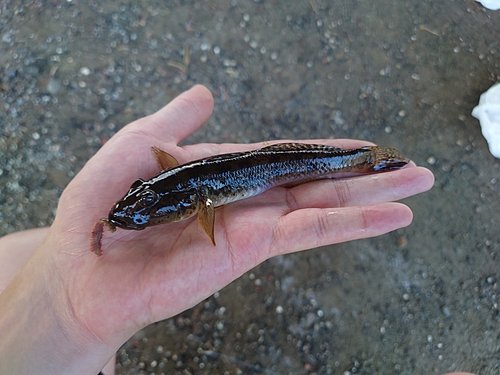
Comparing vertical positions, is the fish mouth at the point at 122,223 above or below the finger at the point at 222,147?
above

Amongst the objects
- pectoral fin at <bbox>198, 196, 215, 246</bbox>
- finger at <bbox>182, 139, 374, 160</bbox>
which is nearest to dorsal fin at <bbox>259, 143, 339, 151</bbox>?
finger at <bbox>182, 139, 374, 160</bbox>

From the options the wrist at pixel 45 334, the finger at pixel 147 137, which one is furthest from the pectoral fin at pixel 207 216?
the wrist at pixel 45 334

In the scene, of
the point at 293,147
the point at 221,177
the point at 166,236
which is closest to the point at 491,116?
the point at 293,147

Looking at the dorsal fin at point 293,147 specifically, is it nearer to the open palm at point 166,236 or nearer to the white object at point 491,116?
the open palm at point 166,236

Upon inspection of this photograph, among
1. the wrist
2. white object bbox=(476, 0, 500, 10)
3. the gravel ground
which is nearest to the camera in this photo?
the wrist

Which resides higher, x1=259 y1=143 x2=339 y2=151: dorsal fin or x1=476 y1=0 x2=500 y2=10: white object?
x1=476 y1=0 x2=500 y2=10: white object

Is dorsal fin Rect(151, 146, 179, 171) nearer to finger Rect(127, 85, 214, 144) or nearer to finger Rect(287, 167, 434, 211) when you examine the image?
finger Rect(127, 85, 214, 144)

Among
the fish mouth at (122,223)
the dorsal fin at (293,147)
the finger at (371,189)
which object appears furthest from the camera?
the dorsal fin at (293,147)
